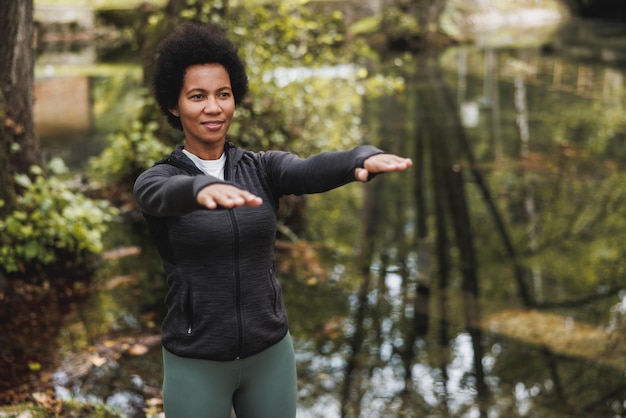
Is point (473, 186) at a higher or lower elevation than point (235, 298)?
lower

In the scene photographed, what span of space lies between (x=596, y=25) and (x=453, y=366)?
4057 cm

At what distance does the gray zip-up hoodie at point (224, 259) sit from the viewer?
2303mm

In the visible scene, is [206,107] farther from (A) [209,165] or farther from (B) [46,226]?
(B) [46,226]

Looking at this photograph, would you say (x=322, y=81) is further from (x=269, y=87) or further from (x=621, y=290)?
(x=621, y=290)

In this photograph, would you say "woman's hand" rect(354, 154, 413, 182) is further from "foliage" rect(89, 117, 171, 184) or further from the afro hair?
"foliage" rect(89, 117, 171, 184)

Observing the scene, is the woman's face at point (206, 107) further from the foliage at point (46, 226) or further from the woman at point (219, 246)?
the foliage at point (46, 226)

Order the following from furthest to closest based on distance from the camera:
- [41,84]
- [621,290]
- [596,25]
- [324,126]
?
[596,25], [41,84], [324,126], [621,290]

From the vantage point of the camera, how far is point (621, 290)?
22.4 ft

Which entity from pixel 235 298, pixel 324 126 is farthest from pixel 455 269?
pixel 235 298

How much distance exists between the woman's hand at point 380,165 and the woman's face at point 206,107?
19.1 inches

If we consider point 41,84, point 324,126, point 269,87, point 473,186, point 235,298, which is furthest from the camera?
point 41,84

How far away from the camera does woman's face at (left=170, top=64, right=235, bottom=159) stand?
2.42 meters

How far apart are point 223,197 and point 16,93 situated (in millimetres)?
4446

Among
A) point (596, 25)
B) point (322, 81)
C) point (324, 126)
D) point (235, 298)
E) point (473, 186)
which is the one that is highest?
point (235, 298)
